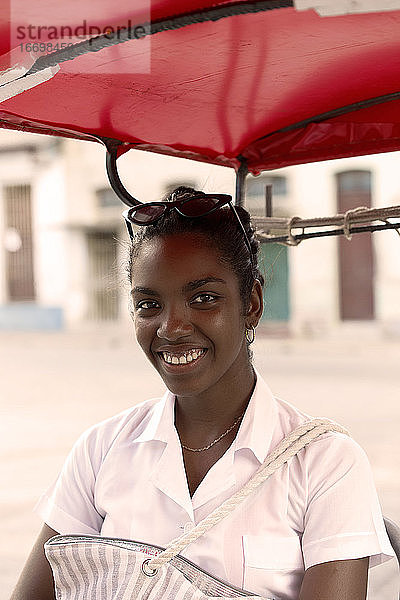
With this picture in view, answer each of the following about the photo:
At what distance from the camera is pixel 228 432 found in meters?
1.80

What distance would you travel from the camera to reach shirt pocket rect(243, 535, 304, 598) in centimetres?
161

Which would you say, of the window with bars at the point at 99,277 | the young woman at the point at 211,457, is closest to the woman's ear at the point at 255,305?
the young woman at the point at 211,457

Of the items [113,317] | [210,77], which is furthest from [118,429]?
[113,317]

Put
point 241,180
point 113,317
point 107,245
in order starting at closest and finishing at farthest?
point 241,180 < point 113,317 < point 107,245

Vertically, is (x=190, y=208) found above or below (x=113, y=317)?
above

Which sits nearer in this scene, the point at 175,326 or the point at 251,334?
the point at 175,326

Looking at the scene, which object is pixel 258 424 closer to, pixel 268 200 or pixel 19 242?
pixel 268 200

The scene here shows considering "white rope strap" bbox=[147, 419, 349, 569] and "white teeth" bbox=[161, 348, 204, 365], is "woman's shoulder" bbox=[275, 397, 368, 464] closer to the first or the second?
"white rope strap" bbox=[147, 419, 349, 569]

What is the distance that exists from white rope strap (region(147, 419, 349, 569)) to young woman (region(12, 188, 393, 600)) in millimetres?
23

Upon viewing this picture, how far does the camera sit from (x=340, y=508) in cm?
158

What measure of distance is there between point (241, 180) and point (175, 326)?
36.0 inches

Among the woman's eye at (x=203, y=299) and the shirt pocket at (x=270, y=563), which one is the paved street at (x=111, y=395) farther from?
the shirt pocket at (x=270, y=563)

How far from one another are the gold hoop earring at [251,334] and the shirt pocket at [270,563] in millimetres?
437

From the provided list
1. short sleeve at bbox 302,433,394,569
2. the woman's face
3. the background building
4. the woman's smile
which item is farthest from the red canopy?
the background building
